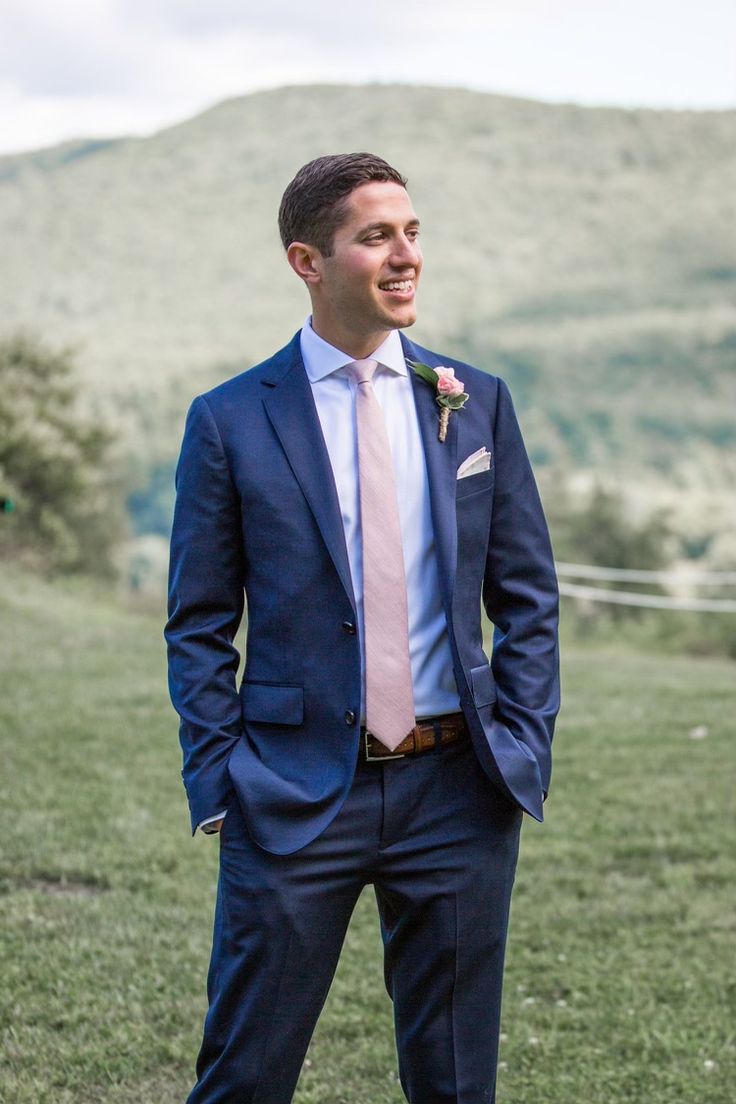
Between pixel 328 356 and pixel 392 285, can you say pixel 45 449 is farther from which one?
pixel 392 285

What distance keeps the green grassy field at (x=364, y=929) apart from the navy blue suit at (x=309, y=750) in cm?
150

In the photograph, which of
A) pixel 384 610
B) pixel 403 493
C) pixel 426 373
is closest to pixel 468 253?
pixel 426 373

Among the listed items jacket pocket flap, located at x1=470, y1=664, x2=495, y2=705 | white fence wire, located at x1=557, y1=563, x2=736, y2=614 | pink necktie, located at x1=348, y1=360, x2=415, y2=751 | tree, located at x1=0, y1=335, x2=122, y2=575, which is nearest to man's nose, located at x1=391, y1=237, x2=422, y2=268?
pink necktie, located at x1=348, y1=360, x2=415, y2=751

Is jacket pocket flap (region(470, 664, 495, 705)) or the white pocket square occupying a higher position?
the white pocket square

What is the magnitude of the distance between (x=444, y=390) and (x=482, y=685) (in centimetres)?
56

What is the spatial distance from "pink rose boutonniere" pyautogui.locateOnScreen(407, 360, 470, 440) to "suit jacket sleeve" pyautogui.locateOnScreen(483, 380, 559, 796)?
13 centimetres

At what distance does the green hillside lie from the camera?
75688 millimetres

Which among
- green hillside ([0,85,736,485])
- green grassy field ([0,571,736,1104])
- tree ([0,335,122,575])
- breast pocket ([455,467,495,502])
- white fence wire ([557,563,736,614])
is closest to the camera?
breast pocket ([455,467,495,502])

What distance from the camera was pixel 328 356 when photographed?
8.28 feet

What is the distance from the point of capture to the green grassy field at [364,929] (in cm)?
393

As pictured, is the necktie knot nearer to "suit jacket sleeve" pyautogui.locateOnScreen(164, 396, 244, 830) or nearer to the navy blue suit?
the navy blue suit

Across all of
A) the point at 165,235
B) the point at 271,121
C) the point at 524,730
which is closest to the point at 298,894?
the point at 524,730

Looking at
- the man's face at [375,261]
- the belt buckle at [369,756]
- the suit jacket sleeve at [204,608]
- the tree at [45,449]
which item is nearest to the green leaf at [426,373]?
the man's face at [375,261]

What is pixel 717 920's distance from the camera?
537 cm
